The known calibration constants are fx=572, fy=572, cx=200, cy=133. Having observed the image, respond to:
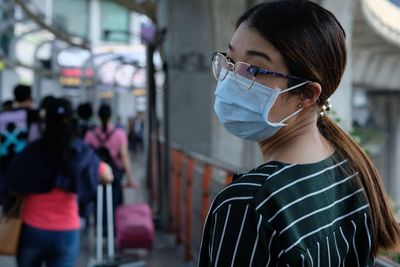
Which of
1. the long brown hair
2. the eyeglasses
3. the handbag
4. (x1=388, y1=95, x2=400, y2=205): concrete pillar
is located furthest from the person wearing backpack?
(x1=388, y1=95, x2=400, y2=205): concrete pillar

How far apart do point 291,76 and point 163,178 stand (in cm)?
654

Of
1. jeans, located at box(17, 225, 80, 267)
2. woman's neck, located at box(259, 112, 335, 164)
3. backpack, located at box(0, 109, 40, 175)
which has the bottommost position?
jeans, located at box(17, 225, 80, 267)

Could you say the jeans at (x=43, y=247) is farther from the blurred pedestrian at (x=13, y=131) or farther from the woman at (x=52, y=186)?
the blurred pedestrian at (x=13, y=131)

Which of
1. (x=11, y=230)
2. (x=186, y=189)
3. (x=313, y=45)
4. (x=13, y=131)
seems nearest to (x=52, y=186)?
(x=11, y=230)

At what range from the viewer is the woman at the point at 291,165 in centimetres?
128

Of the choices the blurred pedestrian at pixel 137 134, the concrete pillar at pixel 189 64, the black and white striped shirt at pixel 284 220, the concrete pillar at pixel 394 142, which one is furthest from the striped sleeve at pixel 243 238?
the concrete pillar at pixel 394 142

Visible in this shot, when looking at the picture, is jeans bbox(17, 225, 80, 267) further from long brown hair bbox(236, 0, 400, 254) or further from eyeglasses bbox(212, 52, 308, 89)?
long brown hair bbox(236, 0, 400, 254)

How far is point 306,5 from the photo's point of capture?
4.83 feet

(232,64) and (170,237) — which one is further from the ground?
(232,64)

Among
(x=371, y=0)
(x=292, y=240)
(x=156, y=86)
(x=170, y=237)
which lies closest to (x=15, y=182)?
(x=292, y=240)

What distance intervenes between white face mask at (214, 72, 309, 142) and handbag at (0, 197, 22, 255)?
246cm

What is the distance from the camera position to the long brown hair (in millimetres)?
1396

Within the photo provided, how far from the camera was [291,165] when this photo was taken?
138cm

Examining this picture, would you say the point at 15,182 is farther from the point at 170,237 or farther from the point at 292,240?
the point at 170,237
